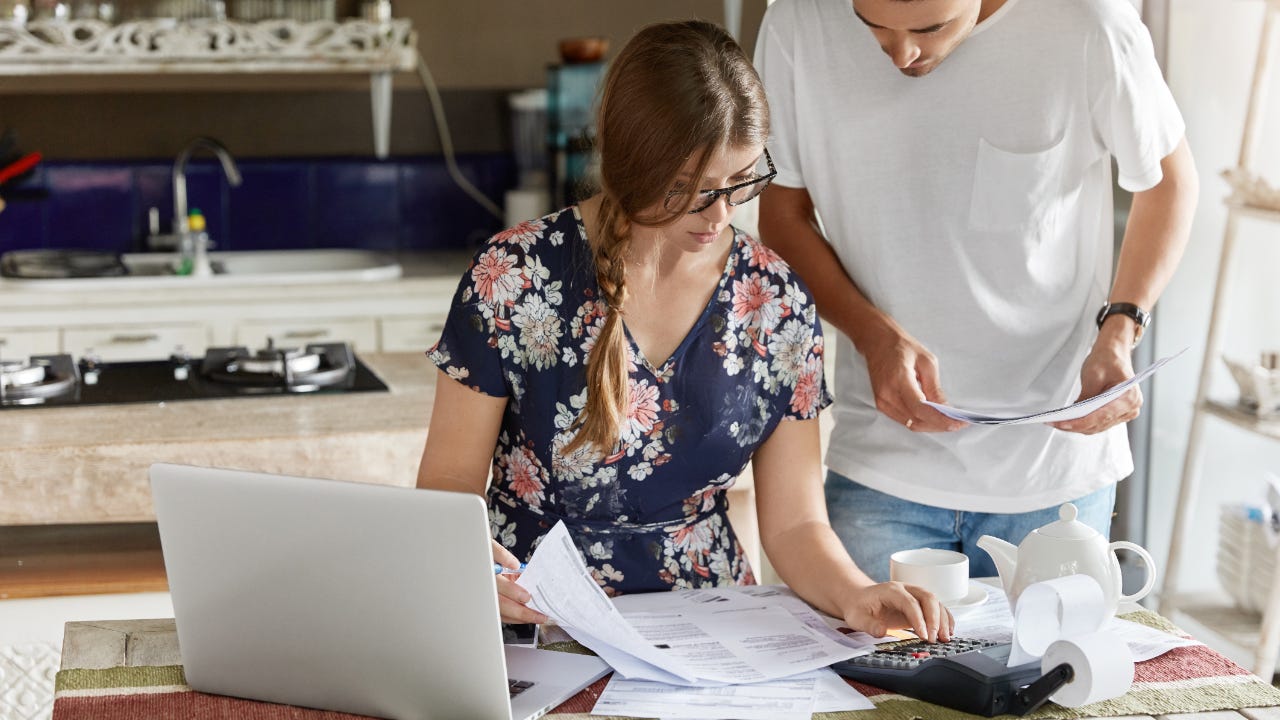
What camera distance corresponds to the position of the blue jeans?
1740 mm

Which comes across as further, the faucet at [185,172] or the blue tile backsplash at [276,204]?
the blue tile backsplash at [276,204]

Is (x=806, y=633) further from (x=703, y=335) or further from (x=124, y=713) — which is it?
(x=124, y=713)

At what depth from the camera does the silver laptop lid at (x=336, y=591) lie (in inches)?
42.4

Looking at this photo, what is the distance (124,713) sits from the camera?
119cm

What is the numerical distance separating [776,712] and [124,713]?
22.7 inches

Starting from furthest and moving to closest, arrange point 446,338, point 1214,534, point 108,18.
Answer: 1. point 108,18
2. point 1214,534
3. point 446,338

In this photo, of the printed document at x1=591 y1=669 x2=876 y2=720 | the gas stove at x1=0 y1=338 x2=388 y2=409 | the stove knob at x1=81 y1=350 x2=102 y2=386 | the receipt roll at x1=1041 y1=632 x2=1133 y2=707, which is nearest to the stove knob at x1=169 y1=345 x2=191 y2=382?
the gas stove at x1=0 y1=338 x2=388 y2=409

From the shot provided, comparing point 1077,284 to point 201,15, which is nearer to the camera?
point 1077,284

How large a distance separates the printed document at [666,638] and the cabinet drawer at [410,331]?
268 centimetres

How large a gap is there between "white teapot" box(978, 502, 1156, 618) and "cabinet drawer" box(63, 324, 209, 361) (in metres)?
2.90

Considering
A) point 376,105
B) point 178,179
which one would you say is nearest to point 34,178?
point 178,179

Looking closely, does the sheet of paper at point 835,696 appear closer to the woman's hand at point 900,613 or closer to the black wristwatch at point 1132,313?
the woman's hand at point 900,613

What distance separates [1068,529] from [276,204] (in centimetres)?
362

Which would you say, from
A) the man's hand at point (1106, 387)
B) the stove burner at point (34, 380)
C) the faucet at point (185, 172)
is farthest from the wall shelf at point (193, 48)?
the man's hand at point (1106, 387)
